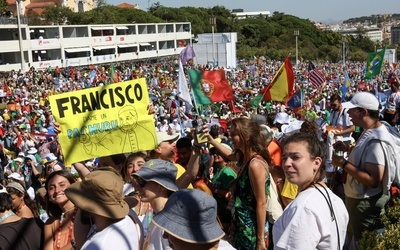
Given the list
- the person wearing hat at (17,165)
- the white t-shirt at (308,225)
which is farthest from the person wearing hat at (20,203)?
the person wearing hat at (17,165)

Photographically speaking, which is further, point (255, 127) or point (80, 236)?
point (255, 127)

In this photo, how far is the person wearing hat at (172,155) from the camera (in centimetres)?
372

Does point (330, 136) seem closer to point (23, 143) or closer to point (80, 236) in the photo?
point (80, 236)

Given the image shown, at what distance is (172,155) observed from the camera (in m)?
4.53

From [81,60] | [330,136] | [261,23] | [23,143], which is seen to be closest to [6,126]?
[23,143]

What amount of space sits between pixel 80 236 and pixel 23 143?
1015 cm

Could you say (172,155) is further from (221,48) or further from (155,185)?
(221,48)

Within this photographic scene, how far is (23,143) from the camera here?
12.5 meters

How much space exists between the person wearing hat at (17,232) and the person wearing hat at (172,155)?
3.39 ft

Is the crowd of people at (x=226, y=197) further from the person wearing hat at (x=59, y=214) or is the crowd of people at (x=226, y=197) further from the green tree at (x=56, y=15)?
the green tree at (x=56, y=15)

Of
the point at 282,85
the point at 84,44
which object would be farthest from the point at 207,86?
the point at 84,44

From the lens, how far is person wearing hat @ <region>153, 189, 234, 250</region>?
6.67 feet

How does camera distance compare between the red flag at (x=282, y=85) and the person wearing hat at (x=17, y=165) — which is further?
the person wearing hat at (x=17, y=165)

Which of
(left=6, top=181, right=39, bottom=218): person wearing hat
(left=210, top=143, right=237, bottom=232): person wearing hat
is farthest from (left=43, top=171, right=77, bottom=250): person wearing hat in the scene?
(left=210, top=143, right=237, bottom=232): person wearing hat
